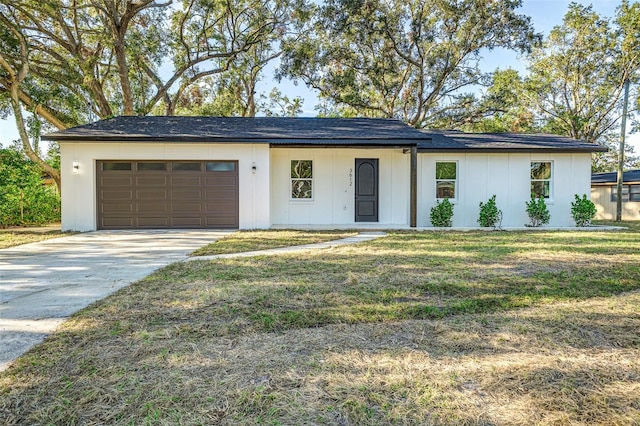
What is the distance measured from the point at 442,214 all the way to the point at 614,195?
45.2 feet

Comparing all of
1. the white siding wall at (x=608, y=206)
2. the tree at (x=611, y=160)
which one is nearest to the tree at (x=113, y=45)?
the white siding wall at (x=608, y=206)

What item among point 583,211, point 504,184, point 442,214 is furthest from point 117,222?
point 583,211

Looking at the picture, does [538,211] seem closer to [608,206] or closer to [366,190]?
[366,190]

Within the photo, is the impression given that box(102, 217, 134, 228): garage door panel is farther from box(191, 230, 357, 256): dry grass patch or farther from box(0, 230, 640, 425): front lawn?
box(0, 230, 640, 425): front lawn

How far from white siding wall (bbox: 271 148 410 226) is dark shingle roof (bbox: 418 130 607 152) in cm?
117

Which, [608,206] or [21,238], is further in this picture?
[608,206]

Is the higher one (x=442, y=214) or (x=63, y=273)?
(x=442, y=214)

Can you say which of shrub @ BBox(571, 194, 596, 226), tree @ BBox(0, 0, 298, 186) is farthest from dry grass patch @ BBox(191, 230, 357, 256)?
tree @ BBox(0, 0, 298, 186)

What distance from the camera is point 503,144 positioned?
36.7 feet

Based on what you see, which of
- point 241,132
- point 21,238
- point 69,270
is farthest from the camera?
point 241,132

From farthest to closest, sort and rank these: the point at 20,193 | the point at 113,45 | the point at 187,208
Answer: the point at 113,45
the point at 20,193
the point at 187,208

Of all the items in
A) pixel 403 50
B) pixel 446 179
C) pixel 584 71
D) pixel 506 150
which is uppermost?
pixel 403 50

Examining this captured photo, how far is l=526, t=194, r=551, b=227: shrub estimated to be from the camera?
10.8 meters

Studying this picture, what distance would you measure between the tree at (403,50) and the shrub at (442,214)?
9816 mm
